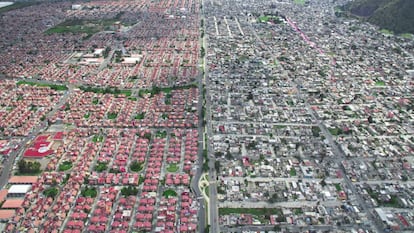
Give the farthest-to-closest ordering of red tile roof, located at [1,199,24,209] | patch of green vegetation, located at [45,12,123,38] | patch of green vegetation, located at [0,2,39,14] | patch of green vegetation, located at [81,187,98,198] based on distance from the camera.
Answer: patch of green vegetation, located at [0,2,39,14], patch of green vegetation, located at [45,12,123,38], patch of green vegetation, located at [81,187,98,198], red tile roof, located at [1,199,24,209]

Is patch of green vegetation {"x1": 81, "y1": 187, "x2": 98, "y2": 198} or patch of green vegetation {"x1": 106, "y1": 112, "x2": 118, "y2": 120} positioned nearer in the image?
patch of green vegetation {"x1": 81, "y1": 187, "x2": 98, "y2": 198}

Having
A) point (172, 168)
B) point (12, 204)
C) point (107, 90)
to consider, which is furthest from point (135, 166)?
point (107, 90)

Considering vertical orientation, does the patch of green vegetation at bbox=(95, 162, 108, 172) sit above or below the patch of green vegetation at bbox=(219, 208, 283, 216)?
above

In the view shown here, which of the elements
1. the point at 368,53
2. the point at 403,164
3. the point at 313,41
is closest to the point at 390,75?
the point at 368,53

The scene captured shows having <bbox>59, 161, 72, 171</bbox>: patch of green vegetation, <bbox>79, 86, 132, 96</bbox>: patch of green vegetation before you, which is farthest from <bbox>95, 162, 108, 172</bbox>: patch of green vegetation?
<bbox>79, 86, 132, 96</bbox>: patch of green vegetation

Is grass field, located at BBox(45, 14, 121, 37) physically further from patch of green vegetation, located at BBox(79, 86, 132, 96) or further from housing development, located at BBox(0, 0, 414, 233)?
patch of green vegetation, located at BBox(79, 86, 132, 96)

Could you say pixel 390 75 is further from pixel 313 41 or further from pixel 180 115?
pixel 180 115
